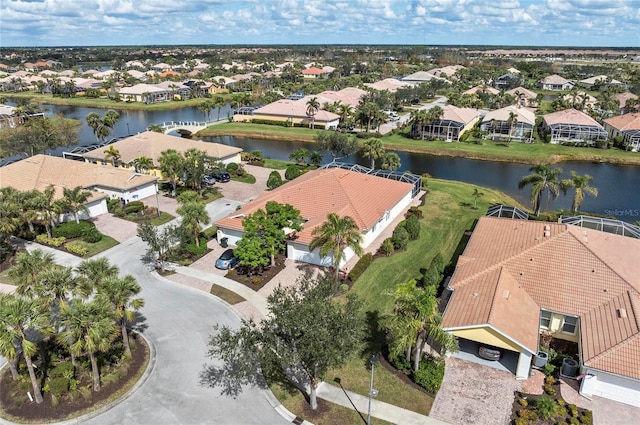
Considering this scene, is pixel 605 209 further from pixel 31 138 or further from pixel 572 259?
pixel 31 138

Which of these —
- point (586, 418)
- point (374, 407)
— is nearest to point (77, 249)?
point (374, 407)

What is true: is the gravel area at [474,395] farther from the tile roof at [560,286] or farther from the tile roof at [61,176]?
the tile roof at [61,176]

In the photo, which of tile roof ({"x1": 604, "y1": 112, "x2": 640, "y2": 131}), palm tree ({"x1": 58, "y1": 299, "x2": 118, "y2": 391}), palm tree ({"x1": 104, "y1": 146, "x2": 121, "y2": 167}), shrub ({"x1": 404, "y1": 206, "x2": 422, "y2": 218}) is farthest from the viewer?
tile roof ({"x1": 604, "y1": 112, "x2": 640, "y2": 131})

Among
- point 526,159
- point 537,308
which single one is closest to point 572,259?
point 537,308

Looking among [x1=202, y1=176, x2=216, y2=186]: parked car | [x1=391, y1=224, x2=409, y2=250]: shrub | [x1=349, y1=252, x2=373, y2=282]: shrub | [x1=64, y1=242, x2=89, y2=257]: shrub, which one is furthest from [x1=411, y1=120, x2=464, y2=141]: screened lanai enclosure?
[x1=64, y1=242, x2=89, y2=257]: shrub

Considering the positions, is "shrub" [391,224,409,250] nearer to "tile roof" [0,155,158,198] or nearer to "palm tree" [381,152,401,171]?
"palm tree" [381,152,401,171]

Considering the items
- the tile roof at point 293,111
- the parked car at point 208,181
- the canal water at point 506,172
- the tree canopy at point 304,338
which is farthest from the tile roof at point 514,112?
the tree canopy at point 304,338
